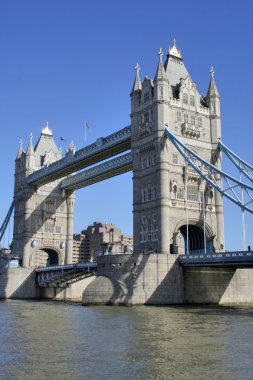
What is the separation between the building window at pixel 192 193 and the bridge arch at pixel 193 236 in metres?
2.73

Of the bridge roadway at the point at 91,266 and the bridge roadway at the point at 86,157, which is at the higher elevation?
the bridge roadway at the point at 86,157

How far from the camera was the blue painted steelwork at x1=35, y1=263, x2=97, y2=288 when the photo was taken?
7612cm

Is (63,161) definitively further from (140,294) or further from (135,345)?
(135,345)

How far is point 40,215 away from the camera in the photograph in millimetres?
95625

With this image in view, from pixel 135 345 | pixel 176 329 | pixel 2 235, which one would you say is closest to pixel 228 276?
pixel 176 329

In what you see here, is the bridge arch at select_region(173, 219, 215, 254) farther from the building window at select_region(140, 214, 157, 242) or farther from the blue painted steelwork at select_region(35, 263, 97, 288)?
the blue painted steelwork at select_region(35, 263, 97, 288)

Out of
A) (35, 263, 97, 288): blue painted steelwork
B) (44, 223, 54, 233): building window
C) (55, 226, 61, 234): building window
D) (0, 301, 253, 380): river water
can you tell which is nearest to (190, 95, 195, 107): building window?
(35, 263, 97, 288): blue painted steelwork

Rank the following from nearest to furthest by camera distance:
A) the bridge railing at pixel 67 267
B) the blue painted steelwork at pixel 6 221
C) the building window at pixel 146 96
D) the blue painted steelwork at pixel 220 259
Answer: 1. the blue painted steelwork at pixel 220 259
2. the building window at pixel 146 96
3. the bridge railing at pixel 67 267
4. the blue painted steelwork at pixel 6 221

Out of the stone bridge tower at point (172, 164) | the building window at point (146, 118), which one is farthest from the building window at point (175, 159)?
the building window at point (146, 118)

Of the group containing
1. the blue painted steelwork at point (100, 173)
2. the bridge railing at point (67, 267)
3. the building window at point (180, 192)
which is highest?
the blue painted steelwork at point (100, 173)

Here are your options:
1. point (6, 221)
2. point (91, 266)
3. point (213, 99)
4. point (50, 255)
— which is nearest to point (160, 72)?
point (213, 99)

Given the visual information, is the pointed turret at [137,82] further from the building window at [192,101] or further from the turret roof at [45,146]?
the turret roof at [45,146]

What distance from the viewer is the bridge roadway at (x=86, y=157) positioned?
236ft

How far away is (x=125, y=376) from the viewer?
1830 centimetres
